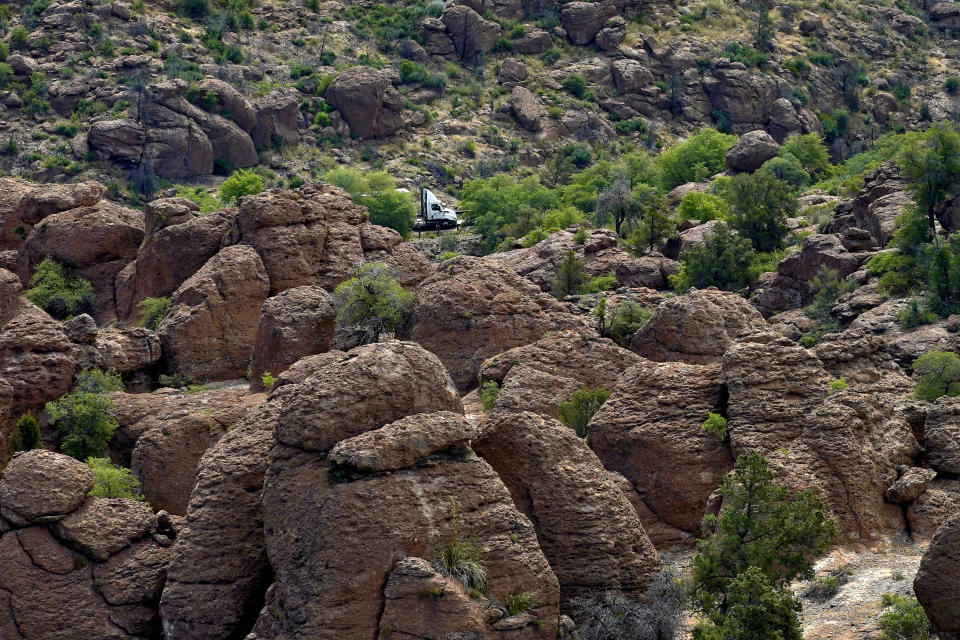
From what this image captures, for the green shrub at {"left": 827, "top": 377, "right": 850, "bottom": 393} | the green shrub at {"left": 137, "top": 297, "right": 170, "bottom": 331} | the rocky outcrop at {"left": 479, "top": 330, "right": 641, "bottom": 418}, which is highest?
the green shrub at {"left": 827, "top": 377, "right": 850, "bottom": 393}

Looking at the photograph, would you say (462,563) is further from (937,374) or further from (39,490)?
(937,374)

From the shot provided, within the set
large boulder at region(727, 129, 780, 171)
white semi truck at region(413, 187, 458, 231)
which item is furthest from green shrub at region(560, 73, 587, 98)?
white semi truck at region(413, 187, 458, 231)

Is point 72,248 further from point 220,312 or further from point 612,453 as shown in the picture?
point 612,453

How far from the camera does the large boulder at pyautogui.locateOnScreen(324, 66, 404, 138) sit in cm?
11306

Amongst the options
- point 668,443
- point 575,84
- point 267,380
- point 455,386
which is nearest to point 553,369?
point 455,386

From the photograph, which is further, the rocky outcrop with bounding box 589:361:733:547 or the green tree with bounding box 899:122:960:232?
the green tree with bounding box 899:122:960:232

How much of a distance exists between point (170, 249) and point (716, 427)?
98.1ft

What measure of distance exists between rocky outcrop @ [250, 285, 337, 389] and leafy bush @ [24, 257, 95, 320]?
13.6m

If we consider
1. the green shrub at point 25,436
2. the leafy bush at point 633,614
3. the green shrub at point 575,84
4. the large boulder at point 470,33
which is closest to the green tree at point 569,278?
the green shrub at point 25,436

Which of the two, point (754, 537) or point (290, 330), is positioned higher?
point (754, 537)

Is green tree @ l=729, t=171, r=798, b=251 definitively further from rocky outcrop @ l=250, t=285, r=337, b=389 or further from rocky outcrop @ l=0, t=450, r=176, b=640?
rocky outcrop @ l=0, t=450, r=176, b=640

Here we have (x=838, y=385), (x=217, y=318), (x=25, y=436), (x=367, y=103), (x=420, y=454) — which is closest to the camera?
(x=420, y=454)

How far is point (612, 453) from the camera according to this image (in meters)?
41.0

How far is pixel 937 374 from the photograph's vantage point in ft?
159
